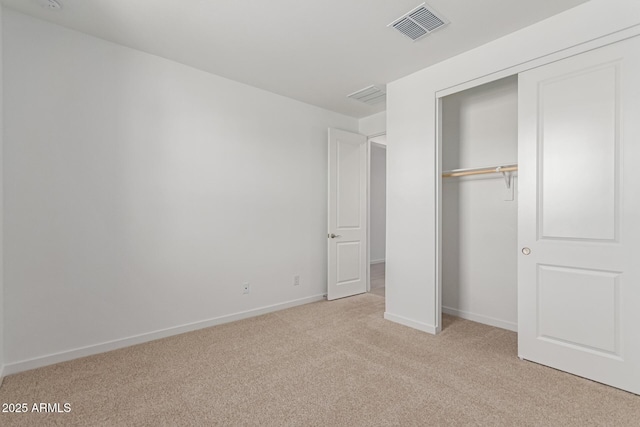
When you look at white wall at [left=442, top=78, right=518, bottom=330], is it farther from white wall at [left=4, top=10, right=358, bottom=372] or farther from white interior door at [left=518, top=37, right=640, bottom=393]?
white wall at [left=4, top=10, right=358, bottom=372]

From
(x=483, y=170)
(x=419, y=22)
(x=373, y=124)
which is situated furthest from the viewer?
(x=373, y=124)

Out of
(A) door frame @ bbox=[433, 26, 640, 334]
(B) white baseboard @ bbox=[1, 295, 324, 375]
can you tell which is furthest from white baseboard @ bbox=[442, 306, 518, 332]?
(B) white baseboard @ bbox=[1, 295, 324, 375]

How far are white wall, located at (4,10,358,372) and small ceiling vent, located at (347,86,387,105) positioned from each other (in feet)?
2.77

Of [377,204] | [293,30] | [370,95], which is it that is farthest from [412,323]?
[377,204]

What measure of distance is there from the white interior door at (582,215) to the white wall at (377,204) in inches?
189

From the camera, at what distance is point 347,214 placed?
4480 millimetres

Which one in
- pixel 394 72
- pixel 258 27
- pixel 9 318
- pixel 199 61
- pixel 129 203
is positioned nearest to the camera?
pixel 9 318

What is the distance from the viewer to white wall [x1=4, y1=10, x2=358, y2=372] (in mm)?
2375

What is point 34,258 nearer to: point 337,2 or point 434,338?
point 337,2

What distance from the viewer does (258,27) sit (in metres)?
2.51

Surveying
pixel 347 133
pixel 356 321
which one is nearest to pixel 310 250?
pixel 356 321

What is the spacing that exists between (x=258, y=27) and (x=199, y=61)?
912mm

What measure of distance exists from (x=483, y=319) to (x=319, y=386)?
222 centimetres

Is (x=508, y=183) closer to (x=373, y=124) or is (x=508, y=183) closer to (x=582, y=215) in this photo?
(x=582, y=215)
